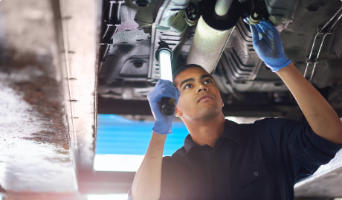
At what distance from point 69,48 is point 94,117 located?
1.61 ft

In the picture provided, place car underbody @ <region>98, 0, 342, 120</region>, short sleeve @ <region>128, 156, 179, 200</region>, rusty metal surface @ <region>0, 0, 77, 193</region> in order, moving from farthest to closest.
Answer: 1. short sleeve @ <region>128, 156, 179, 200</region>
2. car underbody @ <region>98, 0, 342, 120</region>
3. rusty metal surface @ <region>0, 0, 77, 193</region>

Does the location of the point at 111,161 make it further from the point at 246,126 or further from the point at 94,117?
the point at 246,126

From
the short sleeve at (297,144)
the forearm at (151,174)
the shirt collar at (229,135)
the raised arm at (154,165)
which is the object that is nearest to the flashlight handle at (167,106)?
the raised arm at (154,165)

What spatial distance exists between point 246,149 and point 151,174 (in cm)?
49

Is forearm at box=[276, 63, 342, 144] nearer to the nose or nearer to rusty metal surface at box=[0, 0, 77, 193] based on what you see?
the nose

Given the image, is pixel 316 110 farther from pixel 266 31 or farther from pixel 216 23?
pixel 216 23

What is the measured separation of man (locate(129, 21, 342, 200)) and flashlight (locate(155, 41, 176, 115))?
5 cm

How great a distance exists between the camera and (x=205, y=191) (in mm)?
1506

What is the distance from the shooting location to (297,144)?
1.35 meters

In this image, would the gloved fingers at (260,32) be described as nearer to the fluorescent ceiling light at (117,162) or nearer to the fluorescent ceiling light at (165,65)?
the fluorescent ceiling light at (165,65)

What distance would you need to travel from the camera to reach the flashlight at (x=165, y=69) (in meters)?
1.23

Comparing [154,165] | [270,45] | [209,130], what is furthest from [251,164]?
[270,45]

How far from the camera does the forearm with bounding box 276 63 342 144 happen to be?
1244mm

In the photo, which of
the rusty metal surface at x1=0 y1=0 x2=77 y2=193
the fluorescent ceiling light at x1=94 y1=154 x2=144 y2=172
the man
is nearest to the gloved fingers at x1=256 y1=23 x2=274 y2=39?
the man
